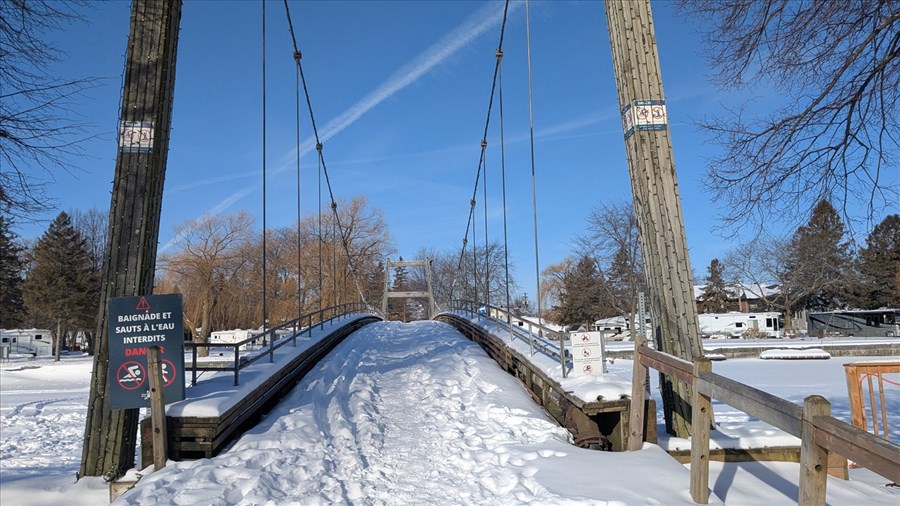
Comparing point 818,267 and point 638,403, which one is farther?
point 818,267

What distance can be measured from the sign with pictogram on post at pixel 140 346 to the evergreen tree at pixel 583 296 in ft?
126

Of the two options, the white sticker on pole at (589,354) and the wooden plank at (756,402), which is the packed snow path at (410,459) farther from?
the wooden plank at (756,402)

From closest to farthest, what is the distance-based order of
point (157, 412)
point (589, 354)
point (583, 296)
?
point (157, 412), point (589, 354), point (583, 296)

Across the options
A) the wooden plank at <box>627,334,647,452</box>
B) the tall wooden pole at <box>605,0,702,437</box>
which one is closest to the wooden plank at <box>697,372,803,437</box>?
the wooden plank at <box>627,334,647,452</box>

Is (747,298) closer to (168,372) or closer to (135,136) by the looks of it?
(135,136)

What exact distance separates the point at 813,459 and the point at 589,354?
→ 408 cm

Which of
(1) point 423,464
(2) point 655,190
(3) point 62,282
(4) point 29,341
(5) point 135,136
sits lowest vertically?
(4) point 29,341

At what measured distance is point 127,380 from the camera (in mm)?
5883

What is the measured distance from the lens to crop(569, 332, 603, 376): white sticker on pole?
6965mm

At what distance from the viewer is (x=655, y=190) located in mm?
6695

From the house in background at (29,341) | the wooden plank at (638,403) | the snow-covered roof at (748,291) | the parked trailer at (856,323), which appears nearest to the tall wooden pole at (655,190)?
the wooden plank at (638,403)

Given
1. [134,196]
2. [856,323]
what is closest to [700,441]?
[134,196]

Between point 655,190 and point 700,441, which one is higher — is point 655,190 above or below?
above

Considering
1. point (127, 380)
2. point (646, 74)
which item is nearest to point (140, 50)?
point (127, 380)
